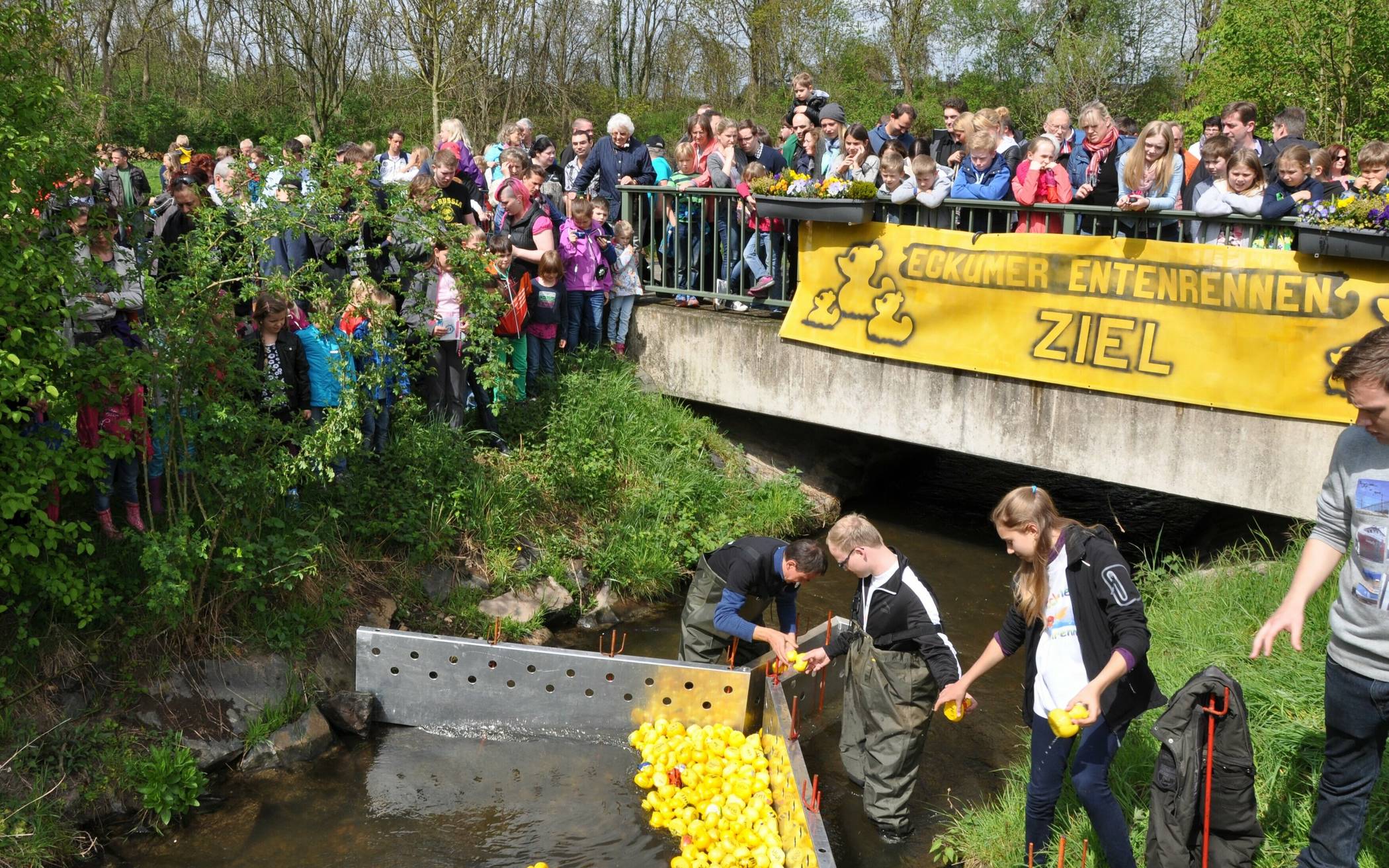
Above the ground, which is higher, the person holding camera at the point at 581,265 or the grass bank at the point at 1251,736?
the person holding camera at the point at 581,265

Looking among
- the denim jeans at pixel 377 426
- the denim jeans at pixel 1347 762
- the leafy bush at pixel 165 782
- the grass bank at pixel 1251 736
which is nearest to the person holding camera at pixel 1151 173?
the grass bank at pixel 1251 736

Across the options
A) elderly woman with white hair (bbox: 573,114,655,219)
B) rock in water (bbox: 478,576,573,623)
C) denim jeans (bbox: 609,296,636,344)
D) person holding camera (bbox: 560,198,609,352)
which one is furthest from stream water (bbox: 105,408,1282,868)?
elderly woman with white hair (bbox: 573,114,655,219)

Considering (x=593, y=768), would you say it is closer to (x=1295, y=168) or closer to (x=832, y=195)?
(x=832, y=195)

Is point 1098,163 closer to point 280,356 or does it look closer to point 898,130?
point 898,130

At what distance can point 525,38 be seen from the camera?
1061 inches

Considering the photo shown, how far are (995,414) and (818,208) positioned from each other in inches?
90.0

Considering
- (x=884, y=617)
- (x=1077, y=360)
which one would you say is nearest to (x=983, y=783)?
(x=884, y=617)

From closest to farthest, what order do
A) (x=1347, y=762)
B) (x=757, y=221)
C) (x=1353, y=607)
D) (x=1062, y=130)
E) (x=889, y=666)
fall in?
(x=1353, y=607)
(x=1347, y=762)
(x=889, y=666)
(x=1062, y=130)
(x=757, y=221)

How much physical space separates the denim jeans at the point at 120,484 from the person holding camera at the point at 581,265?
14.2 ft

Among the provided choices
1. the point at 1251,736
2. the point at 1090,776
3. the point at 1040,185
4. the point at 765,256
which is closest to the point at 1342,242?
the point at 1040,185

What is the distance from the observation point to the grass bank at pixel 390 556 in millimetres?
6074

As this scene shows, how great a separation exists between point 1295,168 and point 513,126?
7.76 meters

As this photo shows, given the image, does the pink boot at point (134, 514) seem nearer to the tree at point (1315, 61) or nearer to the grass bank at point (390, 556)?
the grass bank at point (390, 556)

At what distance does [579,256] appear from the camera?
34.6 feet
